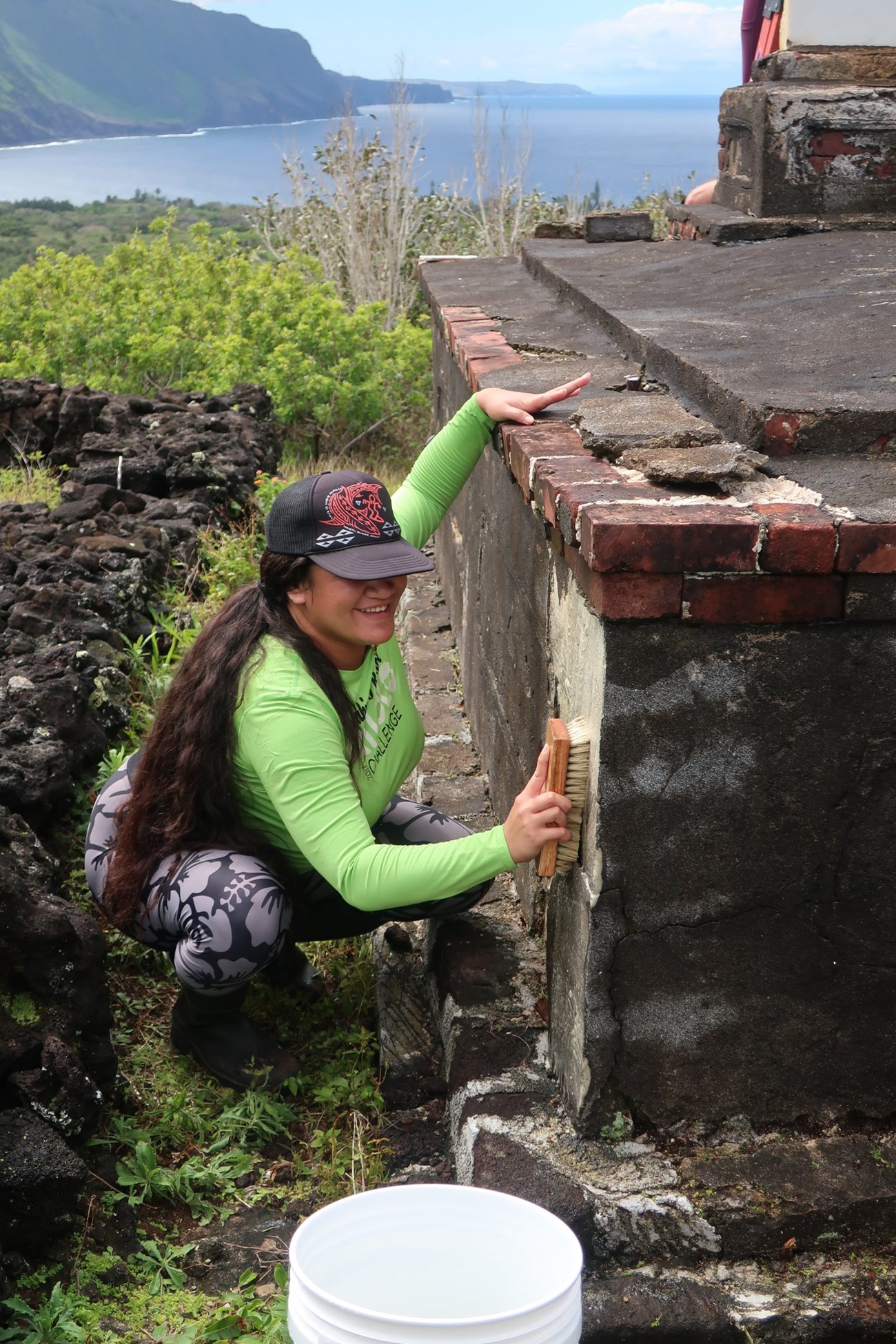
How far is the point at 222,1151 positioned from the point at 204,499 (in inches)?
188

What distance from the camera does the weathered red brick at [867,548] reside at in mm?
1964

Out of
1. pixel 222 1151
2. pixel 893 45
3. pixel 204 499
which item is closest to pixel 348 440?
pixel 204 499

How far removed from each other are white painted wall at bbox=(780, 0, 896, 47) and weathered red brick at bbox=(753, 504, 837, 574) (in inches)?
172

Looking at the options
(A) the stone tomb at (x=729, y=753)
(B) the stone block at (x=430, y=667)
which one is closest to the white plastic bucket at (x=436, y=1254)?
(A) the stone tomb at (x=729, y=753)

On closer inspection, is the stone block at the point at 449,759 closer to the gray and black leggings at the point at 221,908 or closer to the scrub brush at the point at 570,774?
the gray and black leggings at the point at 221,908

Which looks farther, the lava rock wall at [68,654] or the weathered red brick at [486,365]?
the weathered red brick at [486,365]

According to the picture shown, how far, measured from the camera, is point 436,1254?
181 centimetres

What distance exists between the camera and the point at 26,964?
9.35 feet

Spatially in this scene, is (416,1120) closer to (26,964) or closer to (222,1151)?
(222,1151)

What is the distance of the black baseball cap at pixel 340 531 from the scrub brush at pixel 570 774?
566 mm

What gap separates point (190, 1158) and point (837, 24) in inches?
205

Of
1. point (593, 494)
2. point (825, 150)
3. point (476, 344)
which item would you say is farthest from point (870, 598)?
point (825, 150)

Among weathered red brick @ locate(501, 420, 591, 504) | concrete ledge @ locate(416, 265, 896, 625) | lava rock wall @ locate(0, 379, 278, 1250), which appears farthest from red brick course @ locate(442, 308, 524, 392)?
lava rock wall @ locate(0, 379, 278, 1250)

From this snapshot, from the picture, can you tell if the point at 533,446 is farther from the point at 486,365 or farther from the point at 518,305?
the point at 518,305
